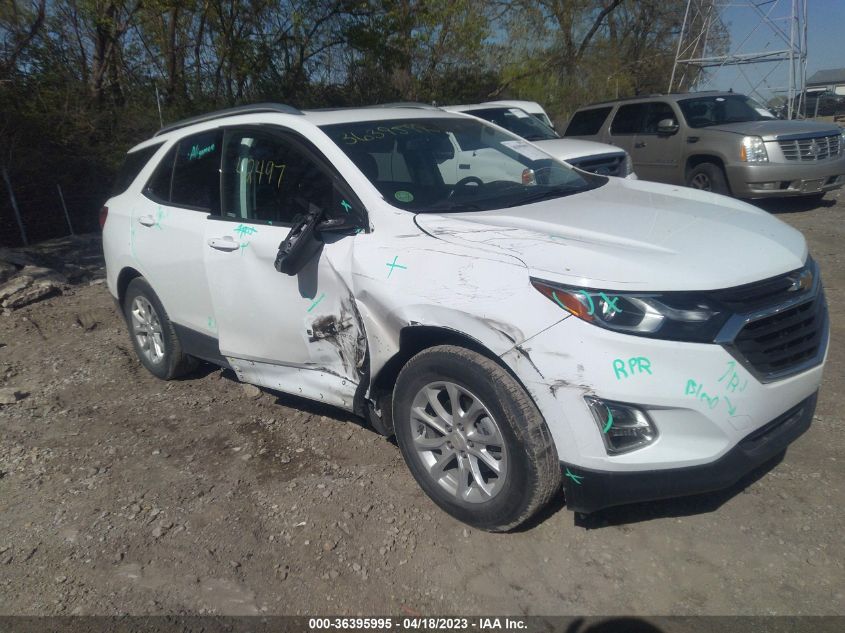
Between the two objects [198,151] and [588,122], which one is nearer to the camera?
[198,151]

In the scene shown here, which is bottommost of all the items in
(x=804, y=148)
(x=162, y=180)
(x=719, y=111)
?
(x=804, y=148)

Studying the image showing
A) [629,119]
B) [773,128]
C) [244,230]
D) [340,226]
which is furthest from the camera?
[629,119]

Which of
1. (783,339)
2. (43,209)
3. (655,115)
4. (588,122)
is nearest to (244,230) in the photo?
(783,339)

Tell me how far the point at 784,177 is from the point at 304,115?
761 cm

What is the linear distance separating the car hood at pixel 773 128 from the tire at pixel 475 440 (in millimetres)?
8147

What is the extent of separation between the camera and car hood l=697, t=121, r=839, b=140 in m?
9.41

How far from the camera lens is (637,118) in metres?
11.4

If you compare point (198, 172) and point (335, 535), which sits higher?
point (198, 172)

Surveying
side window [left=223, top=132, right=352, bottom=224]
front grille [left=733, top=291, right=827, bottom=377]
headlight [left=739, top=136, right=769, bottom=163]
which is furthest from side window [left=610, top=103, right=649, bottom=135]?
front grille [left=733, top=291, right=827, bottom=377]

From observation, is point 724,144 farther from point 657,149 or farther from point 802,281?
point 802,281

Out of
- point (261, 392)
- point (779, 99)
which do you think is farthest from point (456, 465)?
point (779, 99)

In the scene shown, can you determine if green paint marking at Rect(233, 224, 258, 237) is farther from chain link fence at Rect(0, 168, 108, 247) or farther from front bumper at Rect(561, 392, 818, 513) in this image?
chain link fence at Rect(0, 168, 108, 247)

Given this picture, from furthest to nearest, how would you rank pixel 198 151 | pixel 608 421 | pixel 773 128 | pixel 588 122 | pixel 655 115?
pixel 588 122
pixel 655 115
pixel 773 128
pixel 198 151
pixel 608 421

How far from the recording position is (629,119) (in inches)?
456
